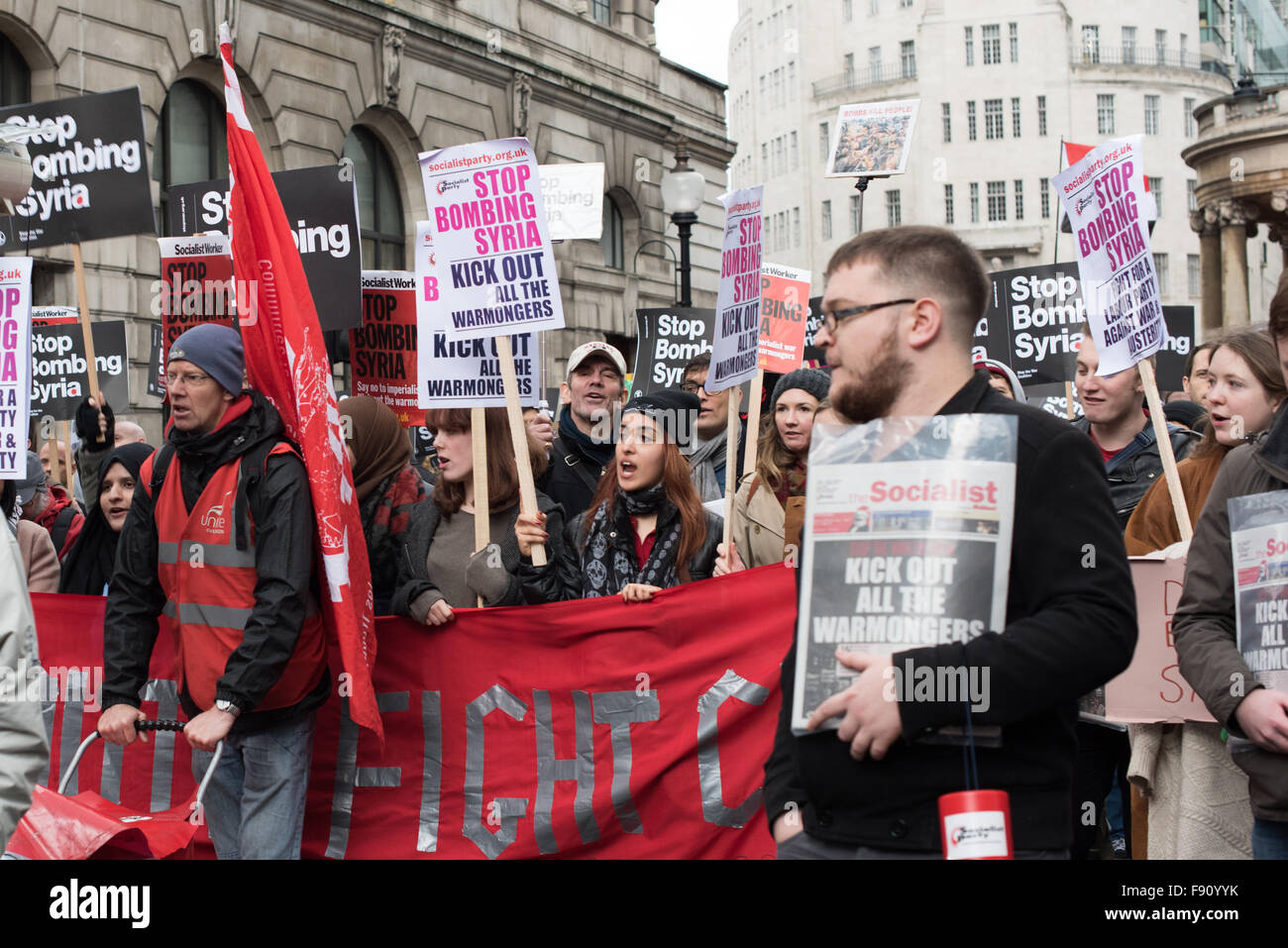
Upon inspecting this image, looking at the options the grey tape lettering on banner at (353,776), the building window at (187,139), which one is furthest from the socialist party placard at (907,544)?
the building window at (187,139)

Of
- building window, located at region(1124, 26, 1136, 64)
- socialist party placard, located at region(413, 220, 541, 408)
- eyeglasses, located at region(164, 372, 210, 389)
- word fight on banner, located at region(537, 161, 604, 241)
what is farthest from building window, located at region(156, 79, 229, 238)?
building window, located at region(1124, 26, 1136, 64)

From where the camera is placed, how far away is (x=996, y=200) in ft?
257

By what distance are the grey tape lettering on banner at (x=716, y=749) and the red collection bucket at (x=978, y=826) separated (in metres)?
3.03

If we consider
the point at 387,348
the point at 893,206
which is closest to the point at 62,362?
the point at 387,348

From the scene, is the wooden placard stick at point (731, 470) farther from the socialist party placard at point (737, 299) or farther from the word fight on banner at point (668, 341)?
the word fight on banner at point (668, 341)

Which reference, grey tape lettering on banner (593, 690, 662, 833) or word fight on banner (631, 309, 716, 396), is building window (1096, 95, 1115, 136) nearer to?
word fight on banner (631, 309, 716, 396)

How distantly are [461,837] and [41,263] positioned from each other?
11371 millimetres

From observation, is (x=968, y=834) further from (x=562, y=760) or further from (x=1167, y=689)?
(x=562, y=760)

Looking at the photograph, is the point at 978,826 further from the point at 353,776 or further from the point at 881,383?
the point at 353,776

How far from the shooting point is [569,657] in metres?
5.59

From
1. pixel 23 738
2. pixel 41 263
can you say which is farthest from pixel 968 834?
pixel 41 263

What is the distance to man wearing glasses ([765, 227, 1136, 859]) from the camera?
2.49 meters

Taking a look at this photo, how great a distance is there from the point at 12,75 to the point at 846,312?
14668mm

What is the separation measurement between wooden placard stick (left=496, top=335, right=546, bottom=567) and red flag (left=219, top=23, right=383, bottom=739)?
0.68m
